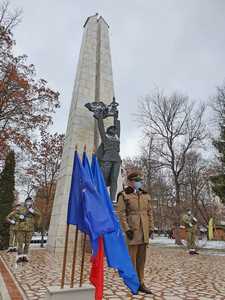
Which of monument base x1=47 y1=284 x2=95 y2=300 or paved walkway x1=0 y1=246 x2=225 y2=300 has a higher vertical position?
monument base x1=47 y1=284 x2=95 y2=300

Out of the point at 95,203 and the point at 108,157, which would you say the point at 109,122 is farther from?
the point at 95,203

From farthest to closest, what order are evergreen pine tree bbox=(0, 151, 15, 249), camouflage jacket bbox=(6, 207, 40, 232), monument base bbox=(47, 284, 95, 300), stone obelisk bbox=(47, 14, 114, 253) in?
1. evergreen pine tree bbox=(0, 151, 15, 249)
2. stone obelisk bbox=(47, 14, 114, 253)
3. camouflage jacket bbox=(6, 207, 40, 232)
4. monument base bbox=(47, 284, 95, 300)

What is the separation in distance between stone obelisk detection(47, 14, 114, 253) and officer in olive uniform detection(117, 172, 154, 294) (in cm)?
638

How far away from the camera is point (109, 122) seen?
12727mm

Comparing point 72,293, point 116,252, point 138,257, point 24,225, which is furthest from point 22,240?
point 72,293

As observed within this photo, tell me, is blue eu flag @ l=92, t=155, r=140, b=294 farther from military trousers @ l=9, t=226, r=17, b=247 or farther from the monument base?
military trousers @ l=9, t=226, r=17, b=247

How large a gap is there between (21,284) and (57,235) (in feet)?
19.4

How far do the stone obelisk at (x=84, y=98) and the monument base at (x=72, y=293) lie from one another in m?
7.78

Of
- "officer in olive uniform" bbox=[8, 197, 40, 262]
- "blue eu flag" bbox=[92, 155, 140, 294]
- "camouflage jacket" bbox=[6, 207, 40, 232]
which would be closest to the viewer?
"blue eu flag" bbox=[92, 155, 140, 294]

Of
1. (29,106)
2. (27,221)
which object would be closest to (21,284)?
(27,221)

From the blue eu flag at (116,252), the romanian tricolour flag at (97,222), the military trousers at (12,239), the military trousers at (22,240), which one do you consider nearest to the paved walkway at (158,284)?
the blue eu flag at (116,252)

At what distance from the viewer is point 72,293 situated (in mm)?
2859

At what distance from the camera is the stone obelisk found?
10.9 metres

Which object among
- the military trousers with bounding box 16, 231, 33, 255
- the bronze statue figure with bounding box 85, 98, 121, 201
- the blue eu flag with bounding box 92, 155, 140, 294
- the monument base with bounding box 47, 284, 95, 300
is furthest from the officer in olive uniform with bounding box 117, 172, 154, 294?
the bronze statue figure with bounding box 85, 98, 121, 201
